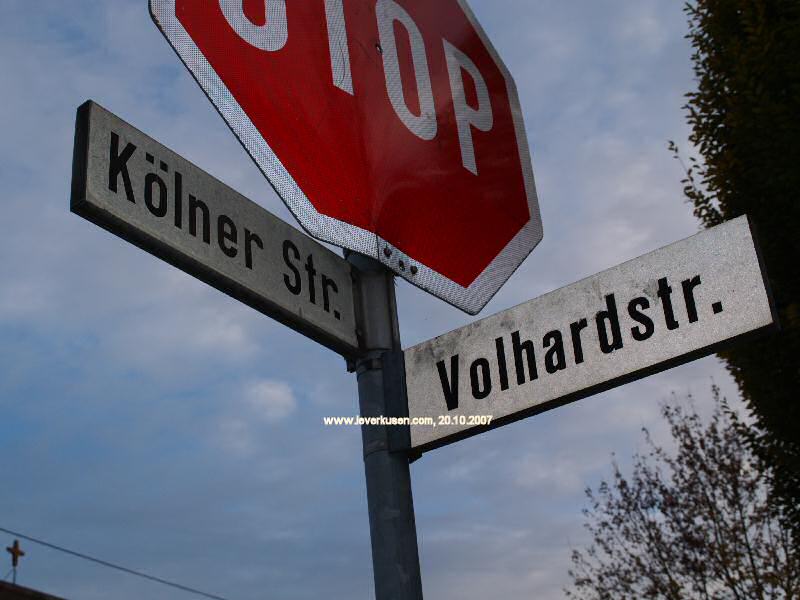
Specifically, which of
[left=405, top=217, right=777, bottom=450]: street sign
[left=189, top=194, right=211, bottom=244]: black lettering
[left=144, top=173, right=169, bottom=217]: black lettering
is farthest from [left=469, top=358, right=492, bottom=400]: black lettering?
[left=144, top=173, right=169, bottom=217]: black lettering

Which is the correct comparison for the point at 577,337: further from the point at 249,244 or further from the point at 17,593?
the point at 17,593

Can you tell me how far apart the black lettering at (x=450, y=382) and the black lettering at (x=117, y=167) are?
0.86 meters

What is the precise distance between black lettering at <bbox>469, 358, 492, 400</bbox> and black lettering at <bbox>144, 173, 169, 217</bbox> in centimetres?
85

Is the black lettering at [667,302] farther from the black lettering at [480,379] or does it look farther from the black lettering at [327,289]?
the black lettering at [327,289]

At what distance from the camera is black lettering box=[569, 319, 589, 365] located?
2271mm

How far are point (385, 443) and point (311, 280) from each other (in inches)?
16.5

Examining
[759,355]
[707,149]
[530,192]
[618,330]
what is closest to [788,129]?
[707,149]

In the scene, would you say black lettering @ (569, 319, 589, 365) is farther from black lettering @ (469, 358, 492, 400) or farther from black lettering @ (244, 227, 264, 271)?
black lettering @ (244, 227, 264, 271)

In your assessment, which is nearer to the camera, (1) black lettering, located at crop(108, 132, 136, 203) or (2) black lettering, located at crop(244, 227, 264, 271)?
(1) black lettering, located at crop(108, 132, 136, 203)

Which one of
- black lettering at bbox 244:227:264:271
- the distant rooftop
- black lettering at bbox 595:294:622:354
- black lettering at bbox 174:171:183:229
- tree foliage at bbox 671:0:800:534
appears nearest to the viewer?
black lettering at bbox 174:171:183:229

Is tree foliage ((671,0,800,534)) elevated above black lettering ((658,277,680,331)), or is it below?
above

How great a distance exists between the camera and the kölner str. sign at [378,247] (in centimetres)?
202

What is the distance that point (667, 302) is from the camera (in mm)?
2203

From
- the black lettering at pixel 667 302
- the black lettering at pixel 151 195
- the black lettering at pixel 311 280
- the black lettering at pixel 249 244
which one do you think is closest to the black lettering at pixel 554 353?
the black lettering at pixel 667 302
